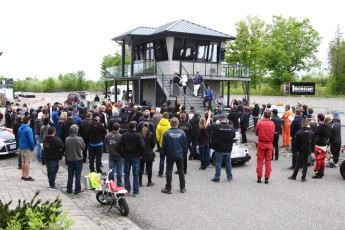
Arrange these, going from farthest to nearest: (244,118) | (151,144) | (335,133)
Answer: (244,118)
(335,133)
(151,144)

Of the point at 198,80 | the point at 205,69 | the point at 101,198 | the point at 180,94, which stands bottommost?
the point at 101,198

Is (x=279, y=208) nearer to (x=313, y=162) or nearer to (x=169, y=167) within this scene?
(x=169, y=167)

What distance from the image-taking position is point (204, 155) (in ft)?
42.5

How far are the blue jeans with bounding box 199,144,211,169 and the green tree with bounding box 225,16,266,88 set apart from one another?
126ft

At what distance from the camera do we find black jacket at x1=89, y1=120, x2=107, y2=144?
38.5 ft

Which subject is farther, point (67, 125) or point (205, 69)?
point (205, 69)

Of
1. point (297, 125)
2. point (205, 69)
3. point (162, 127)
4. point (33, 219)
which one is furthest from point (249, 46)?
point (33, 219)

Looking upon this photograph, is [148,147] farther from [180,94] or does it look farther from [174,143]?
[180,94]

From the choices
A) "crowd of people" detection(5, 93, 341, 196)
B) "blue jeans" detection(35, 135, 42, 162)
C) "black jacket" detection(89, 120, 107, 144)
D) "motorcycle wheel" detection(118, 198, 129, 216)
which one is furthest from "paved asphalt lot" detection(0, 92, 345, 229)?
"blue jeans" detection(35, 135, 42, 162)

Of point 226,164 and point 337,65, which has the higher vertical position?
point 337,65

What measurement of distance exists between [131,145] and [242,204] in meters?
2.95

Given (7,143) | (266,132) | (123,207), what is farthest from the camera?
(7,143)

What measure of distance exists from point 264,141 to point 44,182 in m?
6.30

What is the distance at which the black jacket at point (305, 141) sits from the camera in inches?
446
